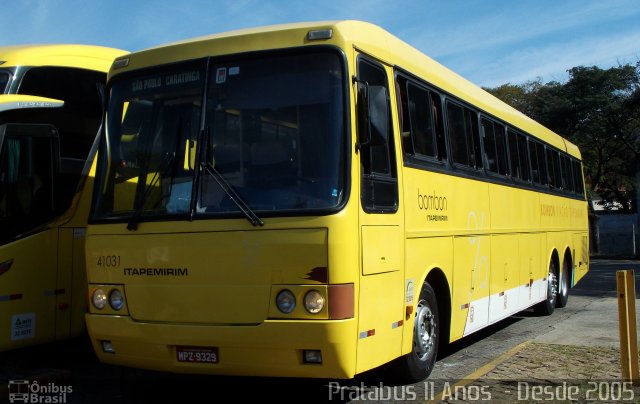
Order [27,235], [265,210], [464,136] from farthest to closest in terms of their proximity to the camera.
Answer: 1. [464,136]
2. [27,235]
3. [265,210]

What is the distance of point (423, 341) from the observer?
682 cm

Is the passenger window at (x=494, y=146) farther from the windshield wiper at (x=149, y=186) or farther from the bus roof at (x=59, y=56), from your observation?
the bus roof at (x=59, y=56)

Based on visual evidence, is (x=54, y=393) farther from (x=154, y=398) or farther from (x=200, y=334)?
(x=200, y=334)

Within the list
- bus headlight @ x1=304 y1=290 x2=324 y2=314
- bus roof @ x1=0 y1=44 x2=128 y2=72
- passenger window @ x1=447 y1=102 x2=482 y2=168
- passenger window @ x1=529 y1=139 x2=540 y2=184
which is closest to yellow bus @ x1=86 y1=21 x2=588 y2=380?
bus headlight @ x1=304 y1=290 x2=324 y2=314

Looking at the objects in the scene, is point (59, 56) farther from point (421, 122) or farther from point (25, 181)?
point (421, 122)

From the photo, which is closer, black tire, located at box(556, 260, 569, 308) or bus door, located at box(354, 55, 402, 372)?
bus door, located at box(354, 55, 402, 372)

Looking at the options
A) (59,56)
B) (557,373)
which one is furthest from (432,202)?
(59,56)

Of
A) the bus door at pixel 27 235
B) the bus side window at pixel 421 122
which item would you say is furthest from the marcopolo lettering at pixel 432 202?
the bus door at pixel 27 235

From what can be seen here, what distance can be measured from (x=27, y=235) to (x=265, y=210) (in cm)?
321

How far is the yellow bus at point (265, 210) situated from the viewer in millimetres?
5203

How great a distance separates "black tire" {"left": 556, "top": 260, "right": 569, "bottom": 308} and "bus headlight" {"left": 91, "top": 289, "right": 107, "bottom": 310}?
374 inches

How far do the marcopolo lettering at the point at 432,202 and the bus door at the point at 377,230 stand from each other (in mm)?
584

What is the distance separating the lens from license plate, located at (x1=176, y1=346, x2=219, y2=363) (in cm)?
546

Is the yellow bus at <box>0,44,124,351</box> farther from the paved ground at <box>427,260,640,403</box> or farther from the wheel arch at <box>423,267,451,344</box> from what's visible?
the paved ground at <box>427,260,640,403</box>
